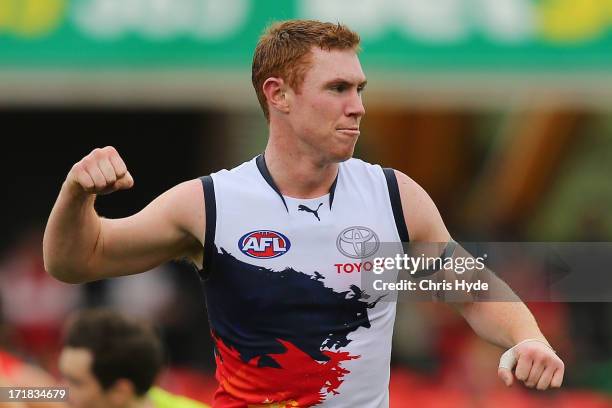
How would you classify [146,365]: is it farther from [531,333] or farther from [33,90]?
[33,90]

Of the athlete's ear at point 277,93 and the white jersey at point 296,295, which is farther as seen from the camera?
the athlete's ear at point 277,93

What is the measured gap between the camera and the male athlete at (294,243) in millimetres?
4957

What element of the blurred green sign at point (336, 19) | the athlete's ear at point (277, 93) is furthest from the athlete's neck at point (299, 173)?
the blurred green sign at point (336, 19)

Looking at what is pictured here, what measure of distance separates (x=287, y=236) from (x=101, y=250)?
722mm

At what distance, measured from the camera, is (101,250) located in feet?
16.4

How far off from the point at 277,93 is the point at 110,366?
2.20 meters

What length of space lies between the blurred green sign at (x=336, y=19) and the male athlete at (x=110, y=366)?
5821mm

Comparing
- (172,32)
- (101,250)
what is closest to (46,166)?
(172,32)

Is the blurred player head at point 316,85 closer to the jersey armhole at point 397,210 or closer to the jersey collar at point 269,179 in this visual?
the jersey collar at point 269,179

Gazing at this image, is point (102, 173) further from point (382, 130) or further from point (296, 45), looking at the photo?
point (382, 130)

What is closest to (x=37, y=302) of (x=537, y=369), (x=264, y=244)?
(x=264, y=244)

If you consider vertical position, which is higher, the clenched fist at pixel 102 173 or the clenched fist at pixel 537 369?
the clenched fist at pixel 102 173

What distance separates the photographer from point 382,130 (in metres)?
16.5
